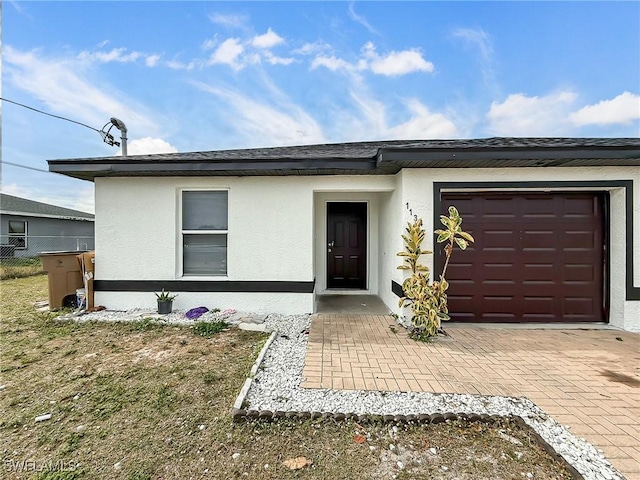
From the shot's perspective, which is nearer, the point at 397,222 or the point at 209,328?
the point at 209,328

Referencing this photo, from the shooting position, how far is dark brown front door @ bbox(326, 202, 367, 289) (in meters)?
7.34

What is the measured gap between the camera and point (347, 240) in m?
7.38

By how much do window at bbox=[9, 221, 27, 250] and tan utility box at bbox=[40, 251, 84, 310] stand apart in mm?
12474

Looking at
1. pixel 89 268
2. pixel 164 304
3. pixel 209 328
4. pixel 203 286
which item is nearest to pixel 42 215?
pixel 89 268

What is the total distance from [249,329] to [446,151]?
420 cm

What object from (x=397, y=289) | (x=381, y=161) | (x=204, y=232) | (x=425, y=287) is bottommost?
(x=397, y=289)

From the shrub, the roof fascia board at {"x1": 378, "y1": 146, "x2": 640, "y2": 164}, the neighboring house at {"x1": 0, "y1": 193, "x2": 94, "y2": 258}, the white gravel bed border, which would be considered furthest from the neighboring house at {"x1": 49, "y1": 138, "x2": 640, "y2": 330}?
the neighboring house at {"x1": 0, "y1": 193, "x2": 94, "y2": 258}

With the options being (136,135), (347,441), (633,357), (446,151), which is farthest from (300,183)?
(136,135)

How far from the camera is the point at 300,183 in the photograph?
17.8 ft

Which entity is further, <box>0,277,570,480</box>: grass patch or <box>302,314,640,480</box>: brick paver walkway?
<box>302,314,640,480</box>: brick paver walkway

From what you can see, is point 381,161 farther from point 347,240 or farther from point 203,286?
point 203,286

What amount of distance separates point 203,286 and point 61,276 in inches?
111

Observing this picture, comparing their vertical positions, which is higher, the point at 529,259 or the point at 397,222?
the point at 397,222

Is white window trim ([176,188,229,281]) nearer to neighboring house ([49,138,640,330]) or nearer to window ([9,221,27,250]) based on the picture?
neighboring house ([49,138,640,330])
